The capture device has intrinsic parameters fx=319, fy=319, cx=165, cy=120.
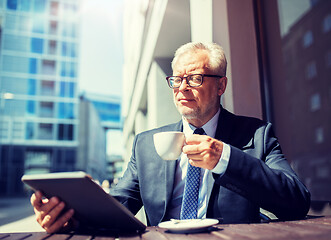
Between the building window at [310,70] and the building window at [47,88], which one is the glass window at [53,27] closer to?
the building window at [47,88]

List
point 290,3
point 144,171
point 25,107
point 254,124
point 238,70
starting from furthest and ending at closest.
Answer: point 25,107, point 290,3, point 238,70, point 144,171, point 254,124

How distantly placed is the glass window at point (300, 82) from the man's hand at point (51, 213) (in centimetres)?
205

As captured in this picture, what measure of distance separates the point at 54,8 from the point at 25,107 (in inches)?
468

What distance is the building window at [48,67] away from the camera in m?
34.2

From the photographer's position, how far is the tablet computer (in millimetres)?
1130

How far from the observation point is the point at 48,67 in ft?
113

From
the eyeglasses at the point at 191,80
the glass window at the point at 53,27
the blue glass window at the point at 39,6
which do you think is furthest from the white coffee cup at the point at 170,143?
the blue glass window at the point at 39,6

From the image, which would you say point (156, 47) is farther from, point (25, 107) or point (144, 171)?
point (25, 107)

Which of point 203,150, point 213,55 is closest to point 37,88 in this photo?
point 213,55

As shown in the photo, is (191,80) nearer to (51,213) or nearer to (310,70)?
(51,213)

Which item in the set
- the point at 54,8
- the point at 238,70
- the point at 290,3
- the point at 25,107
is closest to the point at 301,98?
the point at 290,3

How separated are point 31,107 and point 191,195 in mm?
33693

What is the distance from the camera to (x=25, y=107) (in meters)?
32.2

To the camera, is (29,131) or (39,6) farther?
(39,6)
